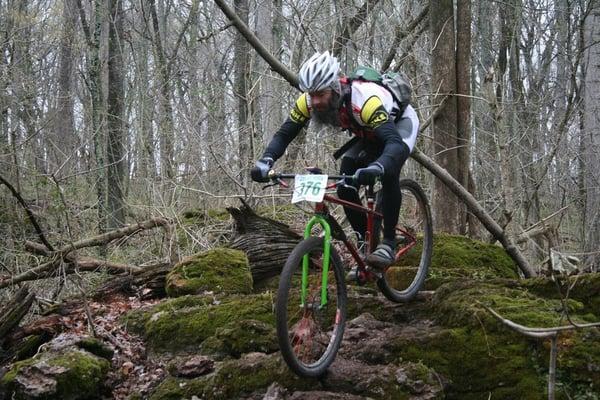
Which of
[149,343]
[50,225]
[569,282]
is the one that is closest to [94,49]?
[50,225]

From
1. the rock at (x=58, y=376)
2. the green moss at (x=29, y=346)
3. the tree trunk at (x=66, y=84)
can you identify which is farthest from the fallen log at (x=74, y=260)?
the tree trunk at (x=66, y=84)

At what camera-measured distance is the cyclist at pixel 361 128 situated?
473cm

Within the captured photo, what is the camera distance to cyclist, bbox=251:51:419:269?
15.5ft

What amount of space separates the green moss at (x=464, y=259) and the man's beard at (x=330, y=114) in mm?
2105

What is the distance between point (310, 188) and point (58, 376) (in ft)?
7.51

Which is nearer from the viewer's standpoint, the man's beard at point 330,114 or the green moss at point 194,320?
the man's beard at point 330,114

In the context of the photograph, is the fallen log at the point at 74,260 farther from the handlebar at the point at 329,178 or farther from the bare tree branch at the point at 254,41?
the handlebar at the point at 329,178

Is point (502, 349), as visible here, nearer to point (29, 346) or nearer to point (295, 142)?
point (29, 346)

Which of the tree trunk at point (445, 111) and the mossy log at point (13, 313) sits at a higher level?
the tree trunk at point (445, 111)

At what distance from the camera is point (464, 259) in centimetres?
716

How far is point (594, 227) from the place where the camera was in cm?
998

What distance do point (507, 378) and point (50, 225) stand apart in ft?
23.4

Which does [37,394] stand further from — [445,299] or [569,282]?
[569,282]

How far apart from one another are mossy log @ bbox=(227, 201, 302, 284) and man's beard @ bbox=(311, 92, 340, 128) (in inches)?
96.8
